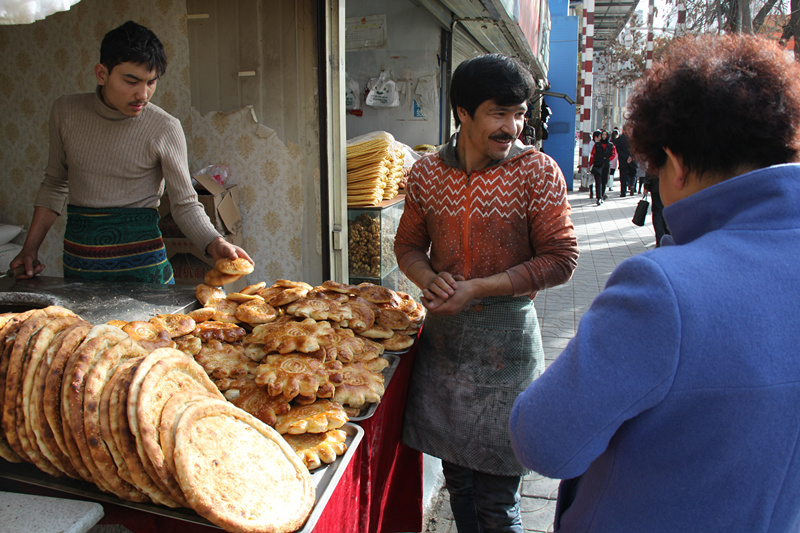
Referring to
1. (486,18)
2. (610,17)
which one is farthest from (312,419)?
(610,17)

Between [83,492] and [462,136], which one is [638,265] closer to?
[83,492]

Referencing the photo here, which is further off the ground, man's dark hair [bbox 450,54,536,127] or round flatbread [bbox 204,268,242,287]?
man's dark hair [bbox 450,54,536,127]

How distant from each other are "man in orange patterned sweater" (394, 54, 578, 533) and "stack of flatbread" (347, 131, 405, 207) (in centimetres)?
195

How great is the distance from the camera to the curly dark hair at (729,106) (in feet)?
3.26

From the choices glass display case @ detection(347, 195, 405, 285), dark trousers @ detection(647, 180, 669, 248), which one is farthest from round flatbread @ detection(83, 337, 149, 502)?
dark trousers @ detection(647, 180, 669, 248)

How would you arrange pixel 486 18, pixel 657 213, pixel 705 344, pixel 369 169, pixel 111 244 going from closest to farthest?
1. pixel 705 344
2. pixel 111 244
3. pixel 369 169
4. pixel 486 18
5. pixel 657 213

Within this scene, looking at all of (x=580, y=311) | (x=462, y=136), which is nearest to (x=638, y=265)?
(x=462, y=136)

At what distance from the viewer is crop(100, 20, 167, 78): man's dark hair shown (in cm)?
253

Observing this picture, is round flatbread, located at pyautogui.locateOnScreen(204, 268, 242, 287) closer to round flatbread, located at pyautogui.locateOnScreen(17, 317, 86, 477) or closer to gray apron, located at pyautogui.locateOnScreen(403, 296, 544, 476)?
gray apron, located at pyautogui.locateOnScreen(403, 296, 544, 476)

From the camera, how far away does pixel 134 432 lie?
3.76 feet

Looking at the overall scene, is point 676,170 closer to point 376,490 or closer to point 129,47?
point 376,490

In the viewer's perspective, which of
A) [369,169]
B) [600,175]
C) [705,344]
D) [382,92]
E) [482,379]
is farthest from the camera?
[600,175]

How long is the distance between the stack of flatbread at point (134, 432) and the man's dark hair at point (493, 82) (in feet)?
4.50

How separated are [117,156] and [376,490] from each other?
204 centimetres
